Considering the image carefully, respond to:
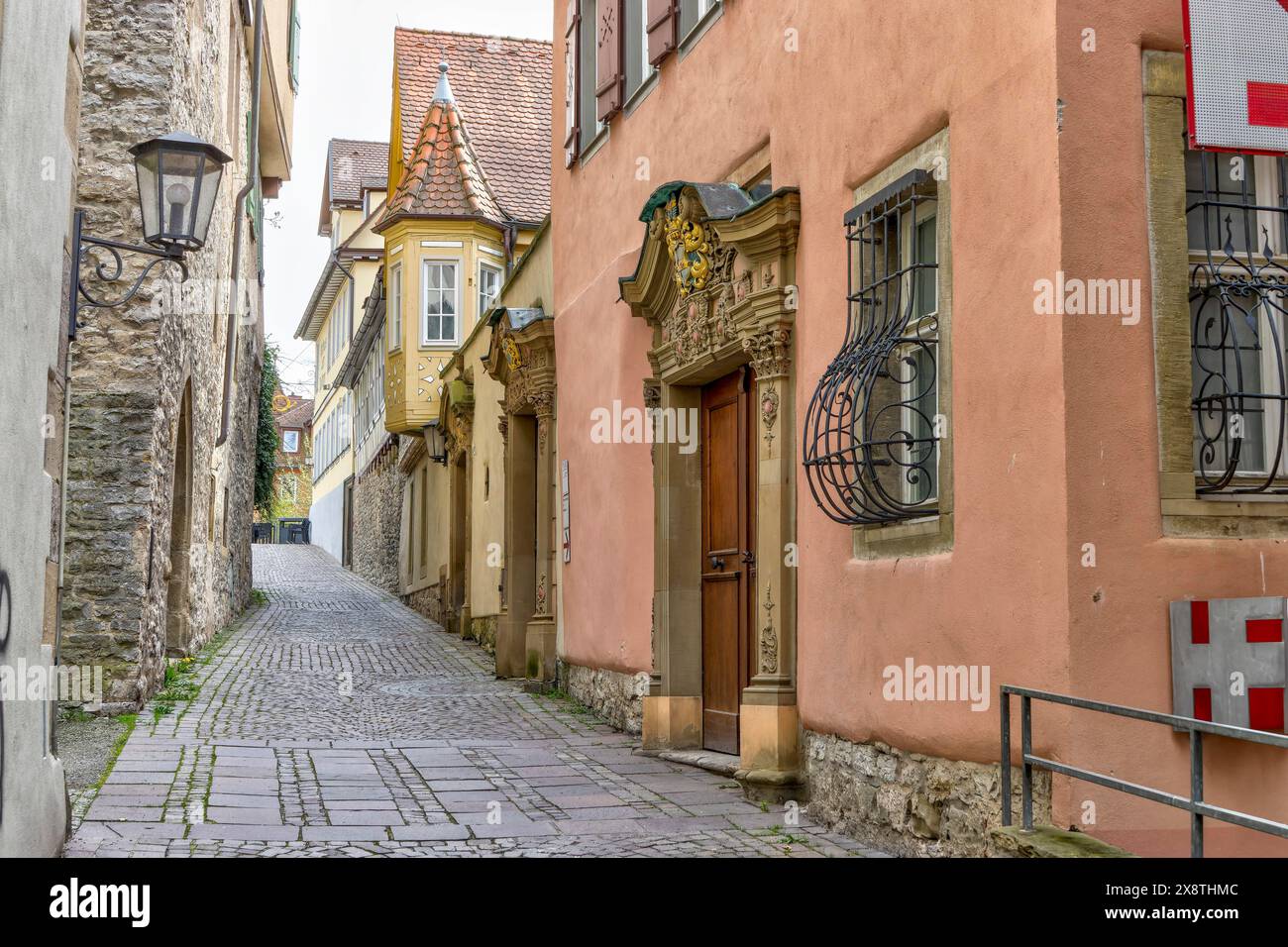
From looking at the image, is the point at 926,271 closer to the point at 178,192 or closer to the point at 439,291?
the point at 178,192

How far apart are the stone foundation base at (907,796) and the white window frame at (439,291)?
16929 millimetres

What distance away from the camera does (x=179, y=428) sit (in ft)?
43.8

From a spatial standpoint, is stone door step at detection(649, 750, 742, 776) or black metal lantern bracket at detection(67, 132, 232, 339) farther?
stone door step at detection(649, 750, 742, 776)

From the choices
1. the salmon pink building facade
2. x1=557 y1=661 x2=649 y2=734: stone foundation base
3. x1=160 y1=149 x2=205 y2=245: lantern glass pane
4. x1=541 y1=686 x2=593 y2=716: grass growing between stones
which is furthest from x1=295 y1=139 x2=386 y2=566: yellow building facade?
x1=160 y1=149 x2=205 y2=245: lantern glass pane

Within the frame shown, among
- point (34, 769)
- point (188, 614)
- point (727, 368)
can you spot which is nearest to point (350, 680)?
point (188, 614)

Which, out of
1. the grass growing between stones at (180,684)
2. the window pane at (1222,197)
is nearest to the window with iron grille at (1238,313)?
the window pane at (1222,197)

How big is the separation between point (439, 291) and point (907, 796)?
1846cm

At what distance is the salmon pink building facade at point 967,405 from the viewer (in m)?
5.13

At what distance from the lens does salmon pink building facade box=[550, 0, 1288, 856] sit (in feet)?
16.8

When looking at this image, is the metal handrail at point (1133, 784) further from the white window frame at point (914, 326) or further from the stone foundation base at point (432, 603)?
the stone foundation base at point (432, 603)

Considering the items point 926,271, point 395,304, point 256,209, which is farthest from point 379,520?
point 926,271

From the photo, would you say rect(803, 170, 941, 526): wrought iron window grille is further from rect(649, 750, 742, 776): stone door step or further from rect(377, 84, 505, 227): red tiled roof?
rect(377, 84, 505, 227): red tiled roof

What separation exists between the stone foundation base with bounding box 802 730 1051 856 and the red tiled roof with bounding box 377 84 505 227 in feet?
56.0
